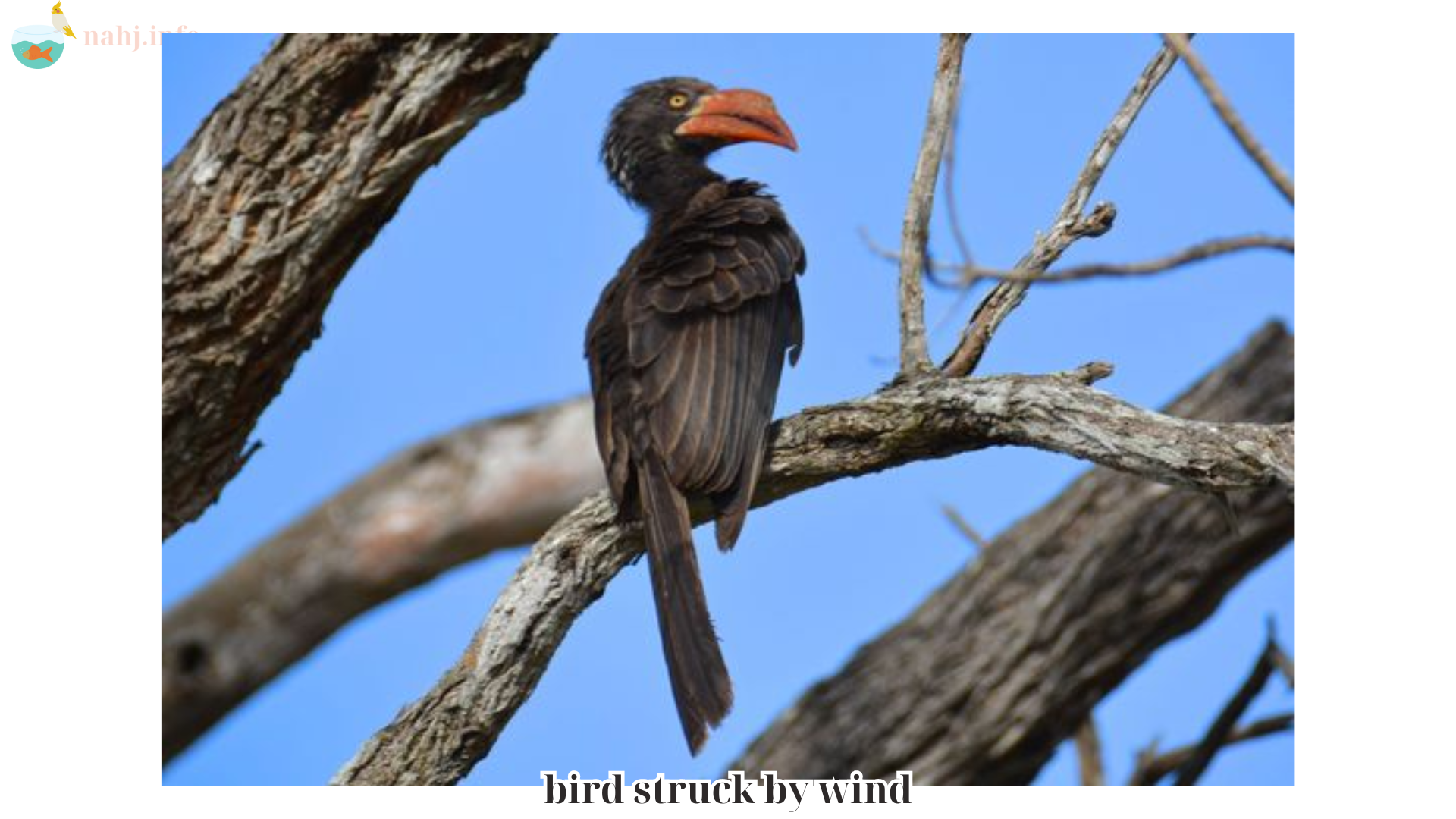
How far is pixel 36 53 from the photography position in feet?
13.2

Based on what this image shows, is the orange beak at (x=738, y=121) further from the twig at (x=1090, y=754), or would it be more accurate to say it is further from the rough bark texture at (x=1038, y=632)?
the twig at (x=1090, y=754)

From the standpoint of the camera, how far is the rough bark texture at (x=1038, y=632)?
251 inches

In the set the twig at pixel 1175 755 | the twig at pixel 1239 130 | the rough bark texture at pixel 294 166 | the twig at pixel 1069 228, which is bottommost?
the twig at pixel 1175 755

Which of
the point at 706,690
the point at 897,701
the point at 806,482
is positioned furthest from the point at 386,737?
the point at 897,701

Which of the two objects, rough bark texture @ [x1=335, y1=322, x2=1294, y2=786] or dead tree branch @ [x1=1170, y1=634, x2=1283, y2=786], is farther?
dead tree branch @ [x1=1170, y1=634, x2=1283, y2=786]

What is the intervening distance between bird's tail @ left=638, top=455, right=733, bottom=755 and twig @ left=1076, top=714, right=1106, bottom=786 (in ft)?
9.10

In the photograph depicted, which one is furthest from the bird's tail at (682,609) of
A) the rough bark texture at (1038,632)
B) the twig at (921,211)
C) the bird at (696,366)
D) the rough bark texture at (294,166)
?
the rough bark texture at (1038,632)

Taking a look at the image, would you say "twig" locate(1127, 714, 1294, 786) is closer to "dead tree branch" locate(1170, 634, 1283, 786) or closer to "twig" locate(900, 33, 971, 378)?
"dead tree branch" locate(1170, 634, 1283, 786)

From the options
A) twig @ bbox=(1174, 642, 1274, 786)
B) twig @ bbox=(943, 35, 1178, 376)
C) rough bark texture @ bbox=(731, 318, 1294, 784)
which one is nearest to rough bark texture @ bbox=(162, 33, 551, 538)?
twig @ bbox=(943, 35, 1178, 376)

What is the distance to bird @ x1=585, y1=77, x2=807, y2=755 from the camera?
4188 millimetres

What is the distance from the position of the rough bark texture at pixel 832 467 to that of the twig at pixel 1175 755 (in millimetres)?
2404

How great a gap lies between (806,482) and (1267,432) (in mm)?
1164

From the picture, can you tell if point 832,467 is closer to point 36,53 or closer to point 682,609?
point 682,609

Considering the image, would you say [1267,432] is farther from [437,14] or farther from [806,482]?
[437,14]
